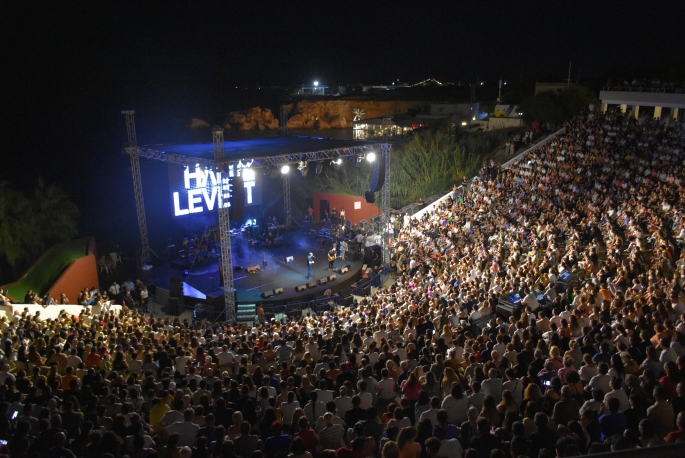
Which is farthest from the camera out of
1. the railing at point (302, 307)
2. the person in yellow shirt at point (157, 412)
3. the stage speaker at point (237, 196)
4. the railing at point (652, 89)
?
the railing at point (652, 89)

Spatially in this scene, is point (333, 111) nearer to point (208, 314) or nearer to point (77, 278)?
point (77, 278)

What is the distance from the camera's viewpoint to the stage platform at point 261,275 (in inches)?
681

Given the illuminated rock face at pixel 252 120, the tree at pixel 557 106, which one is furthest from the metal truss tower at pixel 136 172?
the illuminated rock face at pixel 252 120

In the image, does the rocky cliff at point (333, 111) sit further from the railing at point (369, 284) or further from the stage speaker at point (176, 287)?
the stage speaker at point (176, 287)

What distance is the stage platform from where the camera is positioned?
17297 millimetres

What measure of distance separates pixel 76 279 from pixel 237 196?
21.7 feet

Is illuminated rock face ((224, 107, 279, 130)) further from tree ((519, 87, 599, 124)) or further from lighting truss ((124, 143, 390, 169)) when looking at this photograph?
lighting truss ((124, 143, 390, 169))

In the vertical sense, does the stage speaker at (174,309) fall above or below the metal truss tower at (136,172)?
below

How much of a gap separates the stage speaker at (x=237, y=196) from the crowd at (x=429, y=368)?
14.9 ft

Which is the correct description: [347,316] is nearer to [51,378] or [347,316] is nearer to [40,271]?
[51,378]

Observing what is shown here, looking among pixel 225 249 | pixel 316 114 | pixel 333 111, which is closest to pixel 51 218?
pixel 225 249

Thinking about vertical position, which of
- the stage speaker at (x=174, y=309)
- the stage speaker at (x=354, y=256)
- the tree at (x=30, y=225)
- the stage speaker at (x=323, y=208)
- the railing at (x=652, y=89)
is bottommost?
the stage speaker at (x=174, y=309)

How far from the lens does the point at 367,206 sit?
89.6 ft

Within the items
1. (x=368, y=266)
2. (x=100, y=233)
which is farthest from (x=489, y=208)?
(x=100, y=233)
